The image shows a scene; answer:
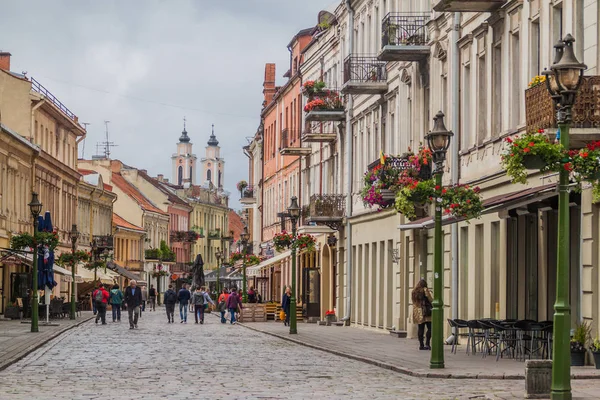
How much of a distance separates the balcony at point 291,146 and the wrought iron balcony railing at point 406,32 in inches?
890

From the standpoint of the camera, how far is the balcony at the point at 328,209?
47625 millimetres

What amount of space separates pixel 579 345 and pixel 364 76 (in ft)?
72.4

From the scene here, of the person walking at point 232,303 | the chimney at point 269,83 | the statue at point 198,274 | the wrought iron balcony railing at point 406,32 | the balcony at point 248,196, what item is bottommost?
the person walking at point 232,303

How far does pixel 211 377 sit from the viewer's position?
20.5 meters

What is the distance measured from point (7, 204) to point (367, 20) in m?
19.4

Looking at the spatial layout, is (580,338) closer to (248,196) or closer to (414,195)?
(414,195)

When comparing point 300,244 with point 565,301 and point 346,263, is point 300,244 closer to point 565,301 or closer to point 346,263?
point 346,263

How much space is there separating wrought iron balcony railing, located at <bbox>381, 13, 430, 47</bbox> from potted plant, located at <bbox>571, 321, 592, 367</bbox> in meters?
14.2

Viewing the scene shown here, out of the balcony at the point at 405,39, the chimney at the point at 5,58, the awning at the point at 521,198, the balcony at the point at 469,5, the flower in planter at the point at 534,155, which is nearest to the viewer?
the flower in planter at the point at 534,155

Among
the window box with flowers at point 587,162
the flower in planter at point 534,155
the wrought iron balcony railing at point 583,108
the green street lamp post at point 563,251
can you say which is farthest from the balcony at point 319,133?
the green street lamp post at point 563,251

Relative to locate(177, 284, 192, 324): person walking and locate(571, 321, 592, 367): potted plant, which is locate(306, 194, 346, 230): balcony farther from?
locate(571, 321, 592, 367): potted plant

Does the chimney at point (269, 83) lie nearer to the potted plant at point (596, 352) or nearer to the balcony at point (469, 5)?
the balcony at point (469, 5)

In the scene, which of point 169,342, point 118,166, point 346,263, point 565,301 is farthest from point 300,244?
point 118,166

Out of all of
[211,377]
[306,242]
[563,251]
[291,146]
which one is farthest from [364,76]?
[563,251]
